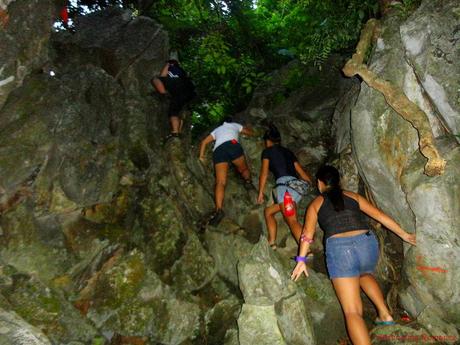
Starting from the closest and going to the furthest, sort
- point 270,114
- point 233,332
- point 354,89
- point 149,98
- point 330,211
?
point 330,211 < point 233,332 < point 354,89 < point 149,98 < point 270,114

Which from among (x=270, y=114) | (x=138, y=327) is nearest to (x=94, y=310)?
(x=138, y=327)

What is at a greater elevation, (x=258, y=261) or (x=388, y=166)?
(x=388, y=166)

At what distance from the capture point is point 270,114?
11.2 m

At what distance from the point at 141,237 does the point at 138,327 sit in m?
2.00

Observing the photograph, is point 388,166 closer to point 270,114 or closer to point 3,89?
point 270,114

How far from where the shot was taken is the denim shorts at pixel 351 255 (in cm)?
497

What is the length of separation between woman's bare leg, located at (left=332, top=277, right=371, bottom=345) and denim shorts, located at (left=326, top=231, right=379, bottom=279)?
0.40 feet

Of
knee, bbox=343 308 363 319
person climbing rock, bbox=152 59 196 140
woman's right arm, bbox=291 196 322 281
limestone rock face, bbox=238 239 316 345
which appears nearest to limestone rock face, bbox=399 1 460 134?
woman's right arm, bbox=291 196 322 281

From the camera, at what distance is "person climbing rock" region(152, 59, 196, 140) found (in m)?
9.66

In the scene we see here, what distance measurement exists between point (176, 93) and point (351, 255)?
6802mm

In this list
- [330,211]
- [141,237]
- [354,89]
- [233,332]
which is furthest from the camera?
[354,89]

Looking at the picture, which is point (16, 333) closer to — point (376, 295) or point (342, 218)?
point (342, 218)

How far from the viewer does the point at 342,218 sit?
5.11 meters

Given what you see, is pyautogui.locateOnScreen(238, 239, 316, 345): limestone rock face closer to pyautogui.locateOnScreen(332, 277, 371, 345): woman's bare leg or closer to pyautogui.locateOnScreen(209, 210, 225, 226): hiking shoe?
pyautogui.locateOnScreen(332, 277, 371, 345): woman's bare leg
